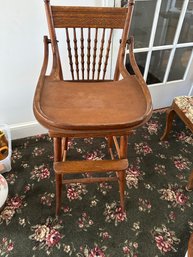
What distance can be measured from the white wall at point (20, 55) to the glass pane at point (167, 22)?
505mm

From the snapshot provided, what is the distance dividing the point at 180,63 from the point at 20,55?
1.28 meters

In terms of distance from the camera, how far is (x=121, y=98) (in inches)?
35.7

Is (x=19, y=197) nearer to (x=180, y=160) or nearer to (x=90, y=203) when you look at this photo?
(x=90, y=203)

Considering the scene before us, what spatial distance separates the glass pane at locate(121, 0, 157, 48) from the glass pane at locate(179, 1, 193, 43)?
0.28m

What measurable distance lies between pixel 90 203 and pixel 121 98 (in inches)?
28.1

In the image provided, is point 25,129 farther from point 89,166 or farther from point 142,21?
point 142,21

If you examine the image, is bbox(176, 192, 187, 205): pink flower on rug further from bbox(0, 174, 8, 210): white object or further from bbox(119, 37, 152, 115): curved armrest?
bbox(0, 174, 8, 210): white object

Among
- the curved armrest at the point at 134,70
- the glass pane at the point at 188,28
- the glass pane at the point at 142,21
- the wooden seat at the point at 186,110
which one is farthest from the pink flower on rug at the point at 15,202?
the glass pane at the point at 188,28

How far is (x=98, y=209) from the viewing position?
4.25 feet

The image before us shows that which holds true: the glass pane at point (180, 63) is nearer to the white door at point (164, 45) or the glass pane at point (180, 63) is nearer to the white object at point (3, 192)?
the white door at point (164, 45)

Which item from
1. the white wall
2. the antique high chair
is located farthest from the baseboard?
the antique high chair

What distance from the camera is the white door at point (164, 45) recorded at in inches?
59.7

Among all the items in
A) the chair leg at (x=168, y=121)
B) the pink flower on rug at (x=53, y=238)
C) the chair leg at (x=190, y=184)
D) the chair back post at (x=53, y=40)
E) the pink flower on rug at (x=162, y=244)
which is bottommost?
the pink flower on rug at (x=162, y=244)

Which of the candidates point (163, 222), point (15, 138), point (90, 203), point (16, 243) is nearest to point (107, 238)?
point (90, 203)
